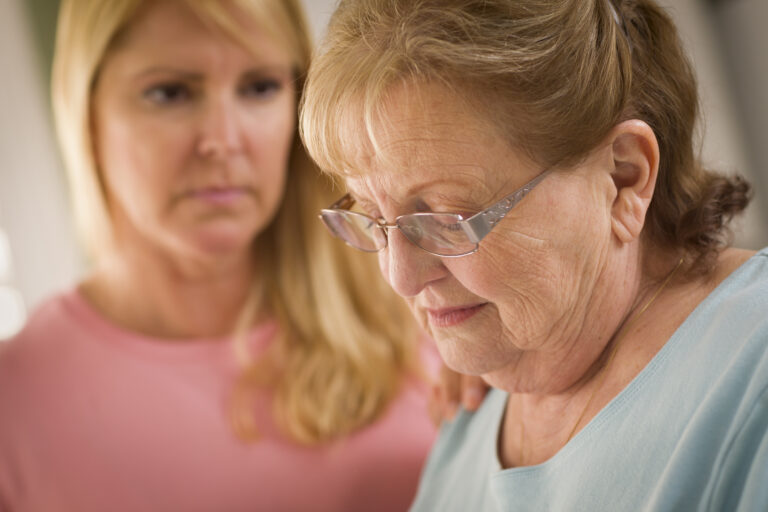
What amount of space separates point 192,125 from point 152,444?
73 centimetres

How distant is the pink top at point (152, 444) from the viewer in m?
1.75

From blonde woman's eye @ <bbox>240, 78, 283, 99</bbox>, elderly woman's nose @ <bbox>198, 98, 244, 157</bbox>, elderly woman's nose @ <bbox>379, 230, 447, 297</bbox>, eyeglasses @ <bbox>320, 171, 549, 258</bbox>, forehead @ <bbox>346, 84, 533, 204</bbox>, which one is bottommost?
elderly woman's nose @ <bbox>379, 230, 447, 297</bbox>

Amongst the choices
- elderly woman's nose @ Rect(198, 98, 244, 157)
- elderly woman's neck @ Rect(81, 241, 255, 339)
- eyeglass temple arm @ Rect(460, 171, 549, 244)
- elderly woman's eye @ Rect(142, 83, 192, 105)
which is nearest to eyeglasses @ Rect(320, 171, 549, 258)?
eyeglass temple arm @ Rect(460, 171, 549, 244)

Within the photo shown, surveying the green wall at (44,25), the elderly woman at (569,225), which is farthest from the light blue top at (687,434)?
the green wall at (44,25)

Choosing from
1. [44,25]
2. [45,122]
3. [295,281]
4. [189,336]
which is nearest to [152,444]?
[189,336]

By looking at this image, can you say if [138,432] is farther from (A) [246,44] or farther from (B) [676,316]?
(B) [676,316]

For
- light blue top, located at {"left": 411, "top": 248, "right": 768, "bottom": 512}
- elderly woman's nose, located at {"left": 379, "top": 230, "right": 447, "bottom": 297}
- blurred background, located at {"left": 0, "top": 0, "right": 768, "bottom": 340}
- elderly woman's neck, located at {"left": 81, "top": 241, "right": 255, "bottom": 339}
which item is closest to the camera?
light blue top, located at {"left": 411, "top": 248, "right": 768, "bottom": 512}

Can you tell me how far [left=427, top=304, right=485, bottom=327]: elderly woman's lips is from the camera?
1058mm

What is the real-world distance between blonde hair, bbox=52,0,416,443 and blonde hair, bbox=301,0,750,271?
84cm

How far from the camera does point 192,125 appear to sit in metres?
1.76

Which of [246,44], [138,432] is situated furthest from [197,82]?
[138,432]

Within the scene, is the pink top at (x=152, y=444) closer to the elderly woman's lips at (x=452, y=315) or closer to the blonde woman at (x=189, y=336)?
the blonde woman at (x=189, y=336)

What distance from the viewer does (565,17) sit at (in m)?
0.90

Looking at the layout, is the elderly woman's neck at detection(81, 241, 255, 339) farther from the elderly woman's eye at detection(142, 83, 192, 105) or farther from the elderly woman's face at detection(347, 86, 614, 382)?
the elderly woman's face at detection(347, 86, 614, 382)
